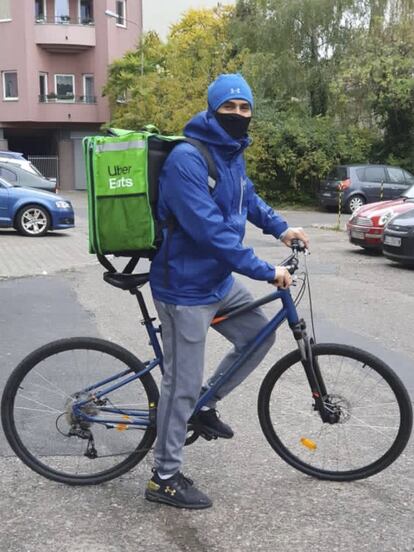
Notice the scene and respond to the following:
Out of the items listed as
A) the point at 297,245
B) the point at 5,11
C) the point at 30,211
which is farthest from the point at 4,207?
the point at 5,11

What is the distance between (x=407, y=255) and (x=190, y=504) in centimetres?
858

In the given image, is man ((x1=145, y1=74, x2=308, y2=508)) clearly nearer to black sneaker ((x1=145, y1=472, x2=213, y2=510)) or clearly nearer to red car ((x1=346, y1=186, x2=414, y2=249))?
black sneaker ((x1=145, y1=472, x2=213, y2=510))

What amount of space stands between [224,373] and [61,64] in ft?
121

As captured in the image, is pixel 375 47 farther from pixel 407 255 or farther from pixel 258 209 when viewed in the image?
pixel 258 209

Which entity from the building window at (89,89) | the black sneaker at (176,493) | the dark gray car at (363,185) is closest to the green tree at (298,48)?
the dark gray car at (363,185)

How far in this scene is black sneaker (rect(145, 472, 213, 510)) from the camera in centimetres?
328

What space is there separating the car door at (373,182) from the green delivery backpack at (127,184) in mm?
21511

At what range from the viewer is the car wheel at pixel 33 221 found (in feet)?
51.1

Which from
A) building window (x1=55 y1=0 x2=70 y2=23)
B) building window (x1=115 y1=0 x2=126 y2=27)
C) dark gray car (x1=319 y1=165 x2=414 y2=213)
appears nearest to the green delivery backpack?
dark gray car (x1=319 y1=165 x2=414 y2=213)

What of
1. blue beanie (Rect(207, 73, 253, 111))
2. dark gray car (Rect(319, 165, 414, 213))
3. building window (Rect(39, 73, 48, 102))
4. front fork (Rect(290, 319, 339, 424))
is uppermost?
building window (Rect(39, 73, 48, 102))

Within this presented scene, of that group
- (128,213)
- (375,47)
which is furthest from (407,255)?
(375,47)

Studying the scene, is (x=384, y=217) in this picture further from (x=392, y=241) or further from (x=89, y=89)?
(x=89, y=89)

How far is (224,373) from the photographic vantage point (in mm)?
3465

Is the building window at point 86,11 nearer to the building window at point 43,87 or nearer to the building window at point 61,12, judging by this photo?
the building window at point 61,12
